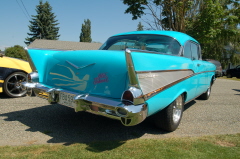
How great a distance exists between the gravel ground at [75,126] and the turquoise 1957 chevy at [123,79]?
46 centimetres

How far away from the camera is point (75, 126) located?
12.1 ft

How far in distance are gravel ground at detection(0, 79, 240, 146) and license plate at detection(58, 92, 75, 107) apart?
539 mm

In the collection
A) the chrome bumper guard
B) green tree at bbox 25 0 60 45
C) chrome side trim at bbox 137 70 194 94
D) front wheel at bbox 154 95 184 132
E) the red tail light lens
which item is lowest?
front wheel at bbox 154 95 184 132

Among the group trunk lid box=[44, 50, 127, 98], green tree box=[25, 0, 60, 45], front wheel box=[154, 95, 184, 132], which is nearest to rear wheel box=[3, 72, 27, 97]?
trunk lid box=[44, 50, 127, 98]

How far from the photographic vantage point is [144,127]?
3.79 m

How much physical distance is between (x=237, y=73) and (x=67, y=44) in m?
21.1

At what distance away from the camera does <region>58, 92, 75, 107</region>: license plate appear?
2.93 metres

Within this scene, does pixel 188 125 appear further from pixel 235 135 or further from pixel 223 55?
pixel 223 55

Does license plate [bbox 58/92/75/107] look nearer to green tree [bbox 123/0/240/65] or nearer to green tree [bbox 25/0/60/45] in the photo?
green tree [bbox 123/0/240/65]

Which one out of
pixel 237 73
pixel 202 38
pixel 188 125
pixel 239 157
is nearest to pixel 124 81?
pixel 239 157

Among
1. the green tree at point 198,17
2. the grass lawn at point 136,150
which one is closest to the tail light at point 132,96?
the grass lawn at point 136,150

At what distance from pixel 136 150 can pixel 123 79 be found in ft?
3.10

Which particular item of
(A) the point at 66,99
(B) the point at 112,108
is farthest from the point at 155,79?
(A) the point at 66,99

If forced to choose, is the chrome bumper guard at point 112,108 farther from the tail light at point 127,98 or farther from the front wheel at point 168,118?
the front wheel at point 168,118
